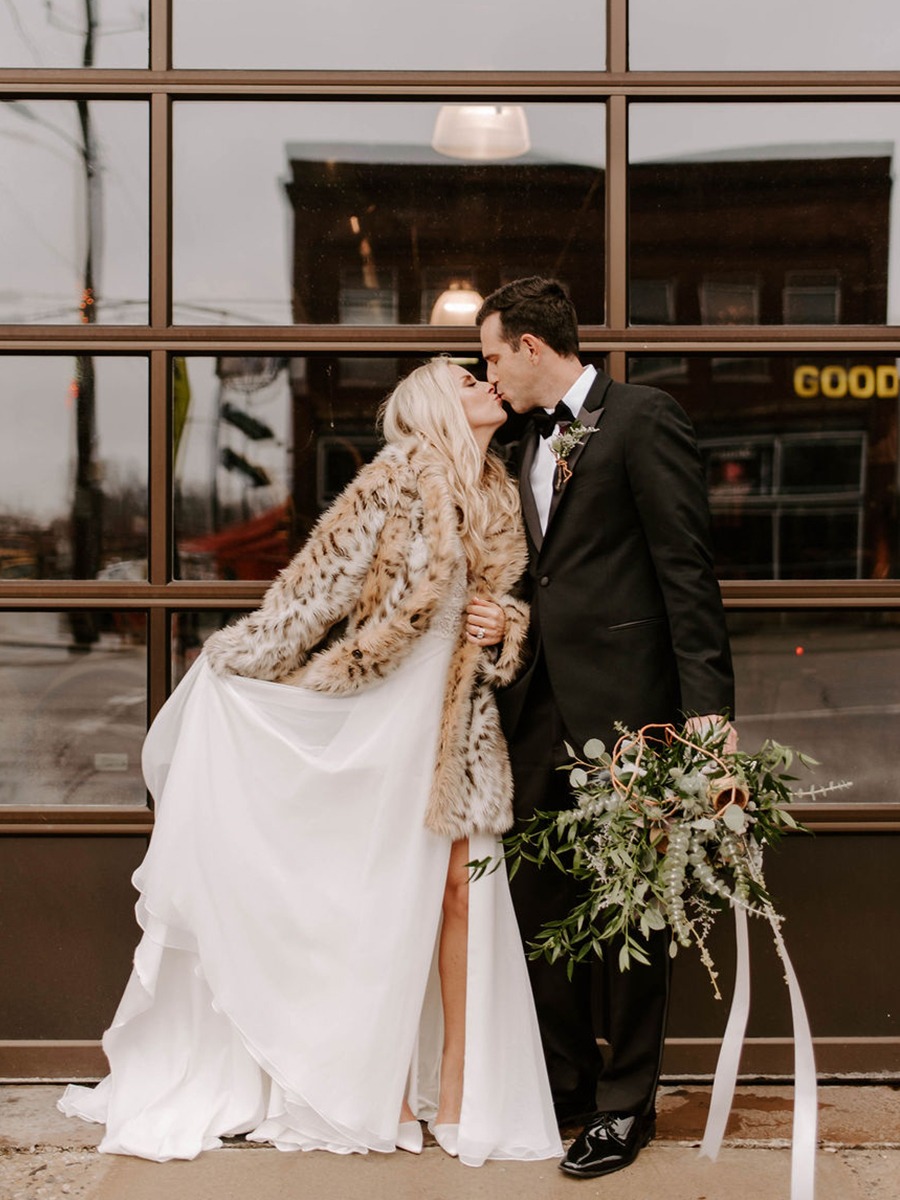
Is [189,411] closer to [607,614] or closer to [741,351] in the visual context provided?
[607,614]

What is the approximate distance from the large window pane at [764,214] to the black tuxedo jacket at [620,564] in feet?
2.49

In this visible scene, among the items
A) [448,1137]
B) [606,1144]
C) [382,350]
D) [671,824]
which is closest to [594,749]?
[671,824]

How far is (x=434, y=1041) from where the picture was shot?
356 cm

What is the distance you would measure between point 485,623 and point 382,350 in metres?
1.07

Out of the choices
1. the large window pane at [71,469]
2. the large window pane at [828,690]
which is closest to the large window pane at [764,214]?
the large window pane at [828,690]

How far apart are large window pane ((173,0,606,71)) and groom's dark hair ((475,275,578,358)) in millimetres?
950

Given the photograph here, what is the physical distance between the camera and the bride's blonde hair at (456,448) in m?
3.38

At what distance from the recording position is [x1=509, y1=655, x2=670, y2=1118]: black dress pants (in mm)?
3285

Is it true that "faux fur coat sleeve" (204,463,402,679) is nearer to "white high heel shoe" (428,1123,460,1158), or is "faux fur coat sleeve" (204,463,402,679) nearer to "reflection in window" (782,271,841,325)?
"white high heel shoe" (428,1123,460,1158)

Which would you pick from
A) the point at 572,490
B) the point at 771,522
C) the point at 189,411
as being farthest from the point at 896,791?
the point at 189,411

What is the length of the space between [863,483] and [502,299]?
1389 mm

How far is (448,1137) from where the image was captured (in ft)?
10.8

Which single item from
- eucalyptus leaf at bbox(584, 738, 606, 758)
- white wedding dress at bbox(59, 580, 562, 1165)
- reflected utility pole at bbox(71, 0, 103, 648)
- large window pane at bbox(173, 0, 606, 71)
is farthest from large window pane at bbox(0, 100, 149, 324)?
eucalyptus leaf at bbox(584, 738, 606, 758)

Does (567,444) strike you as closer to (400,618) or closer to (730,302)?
(400,618)
